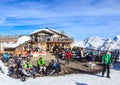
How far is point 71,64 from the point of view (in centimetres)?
3094

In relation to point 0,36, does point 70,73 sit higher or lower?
lower

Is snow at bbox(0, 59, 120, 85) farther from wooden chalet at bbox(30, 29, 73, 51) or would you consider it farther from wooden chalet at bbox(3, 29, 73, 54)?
wooden chalet at bbox(30, 29, 73, 51)

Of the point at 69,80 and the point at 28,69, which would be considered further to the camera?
the point at 28,69

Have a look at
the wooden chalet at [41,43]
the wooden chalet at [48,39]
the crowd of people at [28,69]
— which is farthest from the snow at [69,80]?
the wooden chalet at [48,39]

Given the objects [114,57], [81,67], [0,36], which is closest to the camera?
[81,67]

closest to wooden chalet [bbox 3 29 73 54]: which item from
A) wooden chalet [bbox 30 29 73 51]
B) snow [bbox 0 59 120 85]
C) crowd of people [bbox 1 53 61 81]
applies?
wooden chalet [bbox 30 29 73 51]

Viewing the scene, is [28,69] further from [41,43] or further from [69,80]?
[41,43]

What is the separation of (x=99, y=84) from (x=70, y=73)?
500 centimetres

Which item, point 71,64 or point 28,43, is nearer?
point 71,64

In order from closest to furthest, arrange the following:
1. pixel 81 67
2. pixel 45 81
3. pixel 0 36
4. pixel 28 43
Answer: pixel 45 81
pixel 81 67
pixel 28 43
pixel 0 36

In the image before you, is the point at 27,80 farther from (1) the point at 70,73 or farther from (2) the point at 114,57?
(2) the point at 114,57

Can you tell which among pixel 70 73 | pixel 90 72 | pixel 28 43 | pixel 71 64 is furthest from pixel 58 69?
pixel 28 43

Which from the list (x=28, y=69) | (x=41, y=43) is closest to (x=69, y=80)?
(x=28, y=69)

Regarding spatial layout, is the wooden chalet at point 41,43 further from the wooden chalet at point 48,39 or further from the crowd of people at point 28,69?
the crowd of people at point 28,69
